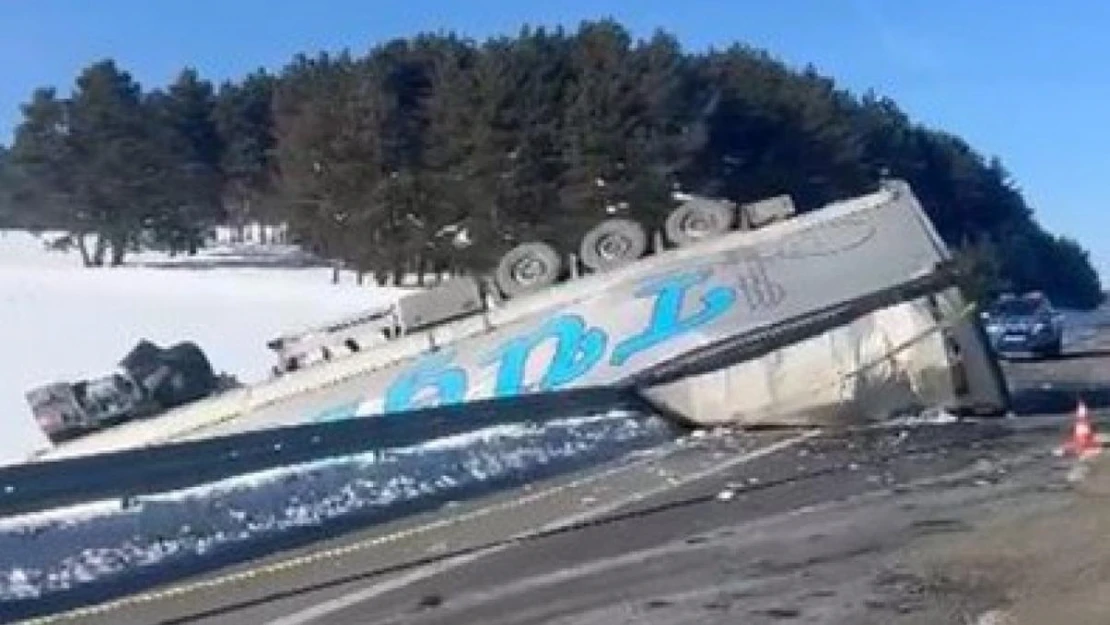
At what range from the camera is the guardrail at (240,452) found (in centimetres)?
1222

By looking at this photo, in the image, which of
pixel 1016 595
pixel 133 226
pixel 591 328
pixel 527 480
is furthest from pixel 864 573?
pixel 133 226

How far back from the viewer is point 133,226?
90438 mm

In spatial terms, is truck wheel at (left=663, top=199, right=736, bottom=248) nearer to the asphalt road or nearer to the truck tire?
the asphalt road

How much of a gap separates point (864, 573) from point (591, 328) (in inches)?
445

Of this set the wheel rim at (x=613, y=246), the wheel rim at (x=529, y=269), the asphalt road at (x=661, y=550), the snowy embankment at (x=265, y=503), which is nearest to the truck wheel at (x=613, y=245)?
the wheel rim at (x=613, y=246)

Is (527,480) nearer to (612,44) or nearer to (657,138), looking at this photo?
(657,138)

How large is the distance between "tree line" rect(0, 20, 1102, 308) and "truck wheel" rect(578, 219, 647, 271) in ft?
109

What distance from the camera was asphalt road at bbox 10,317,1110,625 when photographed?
958cm

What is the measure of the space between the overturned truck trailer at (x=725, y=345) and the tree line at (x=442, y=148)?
34.0m

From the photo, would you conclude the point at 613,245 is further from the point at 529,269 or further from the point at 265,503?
the point at 265,503

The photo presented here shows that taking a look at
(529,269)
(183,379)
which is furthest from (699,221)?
(183,379)

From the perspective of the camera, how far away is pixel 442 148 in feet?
247

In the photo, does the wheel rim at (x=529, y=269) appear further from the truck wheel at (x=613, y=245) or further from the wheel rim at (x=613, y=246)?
the wheel rim at (x=613, y=246)

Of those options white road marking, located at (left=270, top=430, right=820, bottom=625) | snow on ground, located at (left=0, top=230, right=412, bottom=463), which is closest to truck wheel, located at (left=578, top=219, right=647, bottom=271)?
white road marking, located at (left=270, top=430, right=820, bottom=625)
